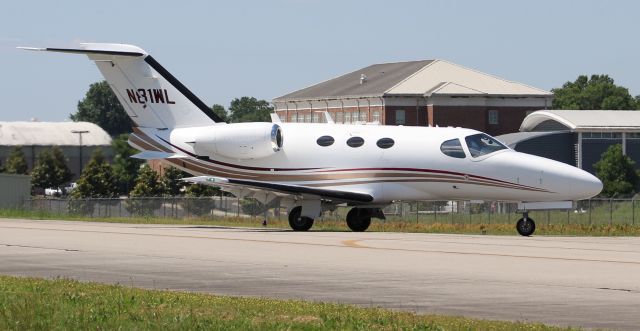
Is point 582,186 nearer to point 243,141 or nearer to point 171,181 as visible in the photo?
point 243,141

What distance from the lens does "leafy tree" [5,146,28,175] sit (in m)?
78.5

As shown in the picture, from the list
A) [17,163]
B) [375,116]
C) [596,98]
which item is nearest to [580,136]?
[375,116]

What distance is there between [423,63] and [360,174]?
8343cm

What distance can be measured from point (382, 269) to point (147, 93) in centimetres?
2094

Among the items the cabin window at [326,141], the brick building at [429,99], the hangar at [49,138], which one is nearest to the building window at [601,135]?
the brick building at [429,99]

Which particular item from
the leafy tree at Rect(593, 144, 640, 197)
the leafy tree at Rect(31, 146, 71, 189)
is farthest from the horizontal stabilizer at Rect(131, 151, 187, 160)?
the leafy tree at Rect(593, 144, 640, 197)

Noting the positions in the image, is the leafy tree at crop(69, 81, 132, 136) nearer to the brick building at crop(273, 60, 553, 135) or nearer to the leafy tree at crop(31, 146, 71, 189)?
the brick building at crop(273, 60, 553, 135)

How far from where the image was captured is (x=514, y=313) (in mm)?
16703

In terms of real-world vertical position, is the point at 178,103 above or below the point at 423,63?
below

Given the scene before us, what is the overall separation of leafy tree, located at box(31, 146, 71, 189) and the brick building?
3866 centimetres

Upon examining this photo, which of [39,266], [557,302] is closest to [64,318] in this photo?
[557,302]

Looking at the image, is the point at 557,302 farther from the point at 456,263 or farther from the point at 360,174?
the point at 360,174

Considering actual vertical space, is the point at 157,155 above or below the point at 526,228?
above

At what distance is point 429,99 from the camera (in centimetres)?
11538
